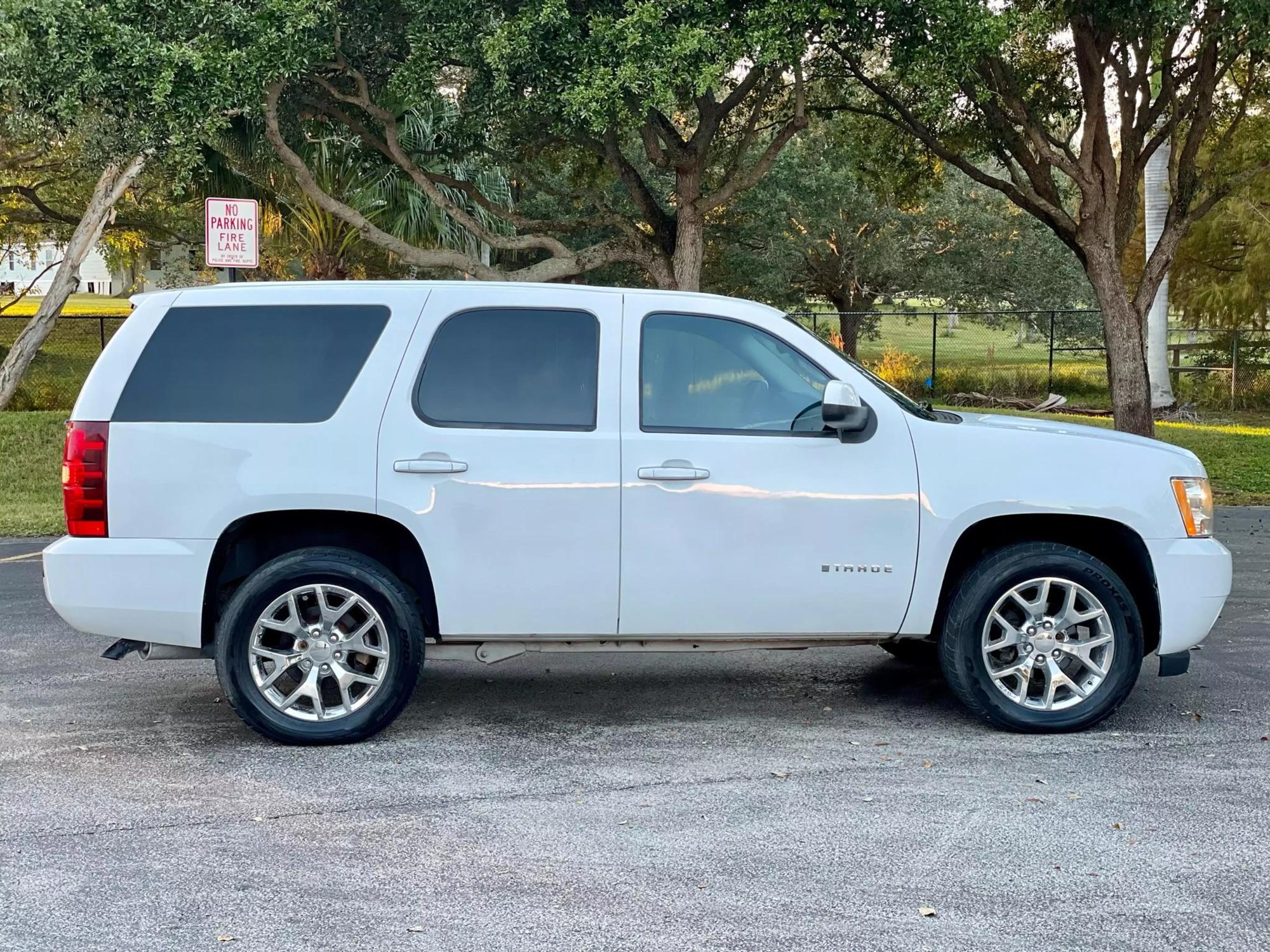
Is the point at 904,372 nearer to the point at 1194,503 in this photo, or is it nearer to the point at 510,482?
the point at 1194,503

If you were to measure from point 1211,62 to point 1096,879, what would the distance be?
14481 millimetres

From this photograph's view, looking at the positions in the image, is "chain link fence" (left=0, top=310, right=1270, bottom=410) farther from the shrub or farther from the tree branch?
the tree branch

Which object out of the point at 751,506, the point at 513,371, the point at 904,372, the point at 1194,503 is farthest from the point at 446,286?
the point at 904,372

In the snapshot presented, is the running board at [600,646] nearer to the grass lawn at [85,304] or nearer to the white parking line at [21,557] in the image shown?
the white parking line at [21,557]

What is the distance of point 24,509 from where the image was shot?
15586mm

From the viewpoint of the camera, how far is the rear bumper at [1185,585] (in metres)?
6.35

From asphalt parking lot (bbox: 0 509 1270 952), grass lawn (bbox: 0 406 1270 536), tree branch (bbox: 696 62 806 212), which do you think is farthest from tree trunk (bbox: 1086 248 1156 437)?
asphalt parking lot (bbox: 0 509 1270 952)

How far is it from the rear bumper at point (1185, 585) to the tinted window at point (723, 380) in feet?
5.53

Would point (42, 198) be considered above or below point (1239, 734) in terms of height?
above

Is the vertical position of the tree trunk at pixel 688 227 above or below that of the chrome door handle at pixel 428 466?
above

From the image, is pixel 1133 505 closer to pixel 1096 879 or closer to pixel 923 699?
pixel 923 699

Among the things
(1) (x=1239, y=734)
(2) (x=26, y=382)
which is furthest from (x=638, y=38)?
(2) (x=26, y=382)

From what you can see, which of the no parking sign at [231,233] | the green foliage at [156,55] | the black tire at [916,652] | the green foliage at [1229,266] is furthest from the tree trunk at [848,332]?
the black tire at [916,652]

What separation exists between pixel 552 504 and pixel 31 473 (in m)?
14.0
